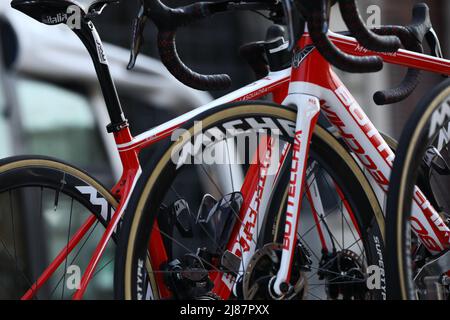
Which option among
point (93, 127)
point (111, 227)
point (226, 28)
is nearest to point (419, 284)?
point (111, 227)

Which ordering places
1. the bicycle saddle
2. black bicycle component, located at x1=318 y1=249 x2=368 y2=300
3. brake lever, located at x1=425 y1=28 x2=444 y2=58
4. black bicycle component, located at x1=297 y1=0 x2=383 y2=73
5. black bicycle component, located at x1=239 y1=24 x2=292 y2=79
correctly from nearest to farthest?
black bicycle component, located at x1=297 y1=0 x2=383 y2=73 → the bicycle saddle → black bicycle component, located at x1=318 y1=249 x2=368 y2=300 → black bicycle component, located at x1=239 y1=24 x2=292 y2=79 → brake lever, located at x1=425 y1=28 x2=444 y2=58

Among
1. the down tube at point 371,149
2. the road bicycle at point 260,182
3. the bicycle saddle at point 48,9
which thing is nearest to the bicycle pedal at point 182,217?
the road bicycle at point 260,182

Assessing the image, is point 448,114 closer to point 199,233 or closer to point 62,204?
point 199,233

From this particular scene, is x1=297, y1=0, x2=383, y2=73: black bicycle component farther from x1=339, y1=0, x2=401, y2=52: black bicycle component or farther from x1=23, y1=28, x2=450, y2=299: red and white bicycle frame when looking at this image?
x1=23, y1=28, x2=450, y2=299: red and white bicycle frame

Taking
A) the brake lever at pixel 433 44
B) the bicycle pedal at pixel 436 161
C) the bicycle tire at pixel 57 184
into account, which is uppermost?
the brake lever at pixel 433 44

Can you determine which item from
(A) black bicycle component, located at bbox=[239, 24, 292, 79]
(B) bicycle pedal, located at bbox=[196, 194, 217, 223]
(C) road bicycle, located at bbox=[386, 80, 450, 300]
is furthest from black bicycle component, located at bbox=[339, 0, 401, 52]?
(B) bicycle pedal, located at bbox=[196, 194, 217, 223]

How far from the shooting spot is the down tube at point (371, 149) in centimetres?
299

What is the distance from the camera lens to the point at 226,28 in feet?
27.4

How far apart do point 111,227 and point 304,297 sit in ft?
1.76

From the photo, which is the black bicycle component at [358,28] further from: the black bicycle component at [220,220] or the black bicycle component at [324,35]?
the black bicycle component at [220,220]

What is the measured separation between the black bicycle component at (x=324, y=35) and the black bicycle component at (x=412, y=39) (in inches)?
21.0

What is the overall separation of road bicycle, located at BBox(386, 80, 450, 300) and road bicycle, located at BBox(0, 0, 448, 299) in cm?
12

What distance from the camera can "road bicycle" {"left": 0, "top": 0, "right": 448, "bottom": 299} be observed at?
9.00 feet

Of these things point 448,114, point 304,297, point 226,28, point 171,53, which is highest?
point 226,28
